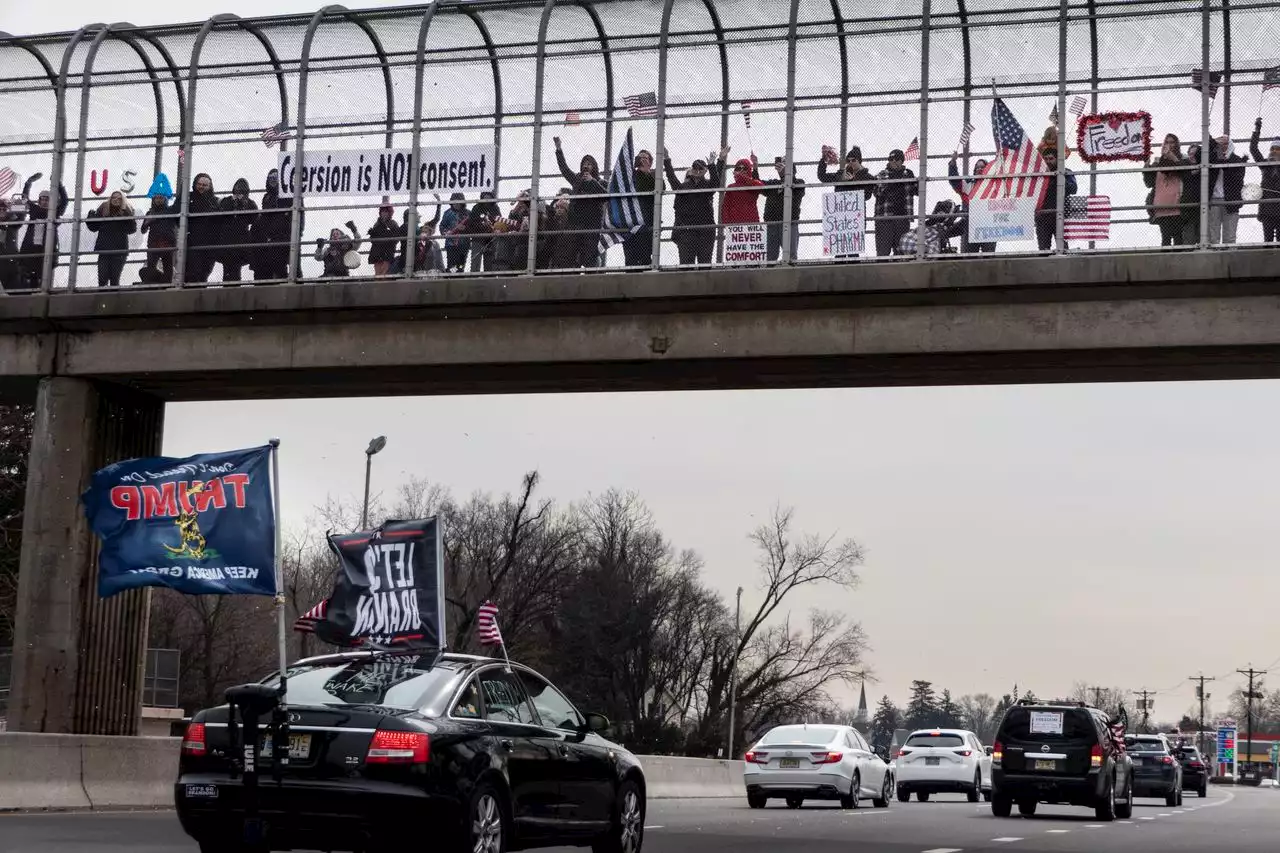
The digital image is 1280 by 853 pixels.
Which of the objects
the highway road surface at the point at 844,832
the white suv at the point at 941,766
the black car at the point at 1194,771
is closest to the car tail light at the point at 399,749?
the highway road surface at the point at 844,832

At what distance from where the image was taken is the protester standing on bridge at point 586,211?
886 inches

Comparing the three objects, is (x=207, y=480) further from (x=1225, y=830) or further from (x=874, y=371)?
(x=1225, y=830)

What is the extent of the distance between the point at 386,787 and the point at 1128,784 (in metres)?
20.8

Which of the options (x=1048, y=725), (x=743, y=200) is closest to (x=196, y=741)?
(x=743, y=200)

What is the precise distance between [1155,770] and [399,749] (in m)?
34.4

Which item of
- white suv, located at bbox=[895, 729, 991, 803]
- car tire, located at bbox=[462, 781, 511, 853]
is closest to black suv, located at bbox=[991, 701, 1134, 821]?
white suv, located at bbox=[895, 729, 991, 803]

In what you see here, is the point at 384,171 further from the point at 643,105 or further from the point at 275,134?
the point at 643,105

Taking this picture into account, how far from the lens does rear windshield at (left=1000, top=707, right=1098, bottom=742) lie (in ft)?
91.4

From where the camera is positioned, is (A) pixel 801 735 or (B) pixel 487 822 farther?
(A) pixel 801 735

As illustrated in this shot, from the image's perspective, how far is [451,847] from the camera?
452 inches

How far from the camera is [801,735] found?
103 feet

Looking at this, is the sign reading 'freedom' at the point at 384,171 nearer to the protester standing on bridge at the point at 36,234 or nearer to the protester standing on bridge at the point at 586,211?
the protester standing on bridge at the point at 586,211

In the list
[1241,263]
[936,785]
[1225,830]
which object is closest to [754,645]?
Answer: [936,785]

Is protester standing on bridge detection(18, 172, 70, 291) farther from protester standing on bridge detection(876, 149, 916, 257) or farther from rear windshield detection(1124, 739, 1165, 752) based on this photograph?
rear windshield detection(1124, 739, 1165, 752)
